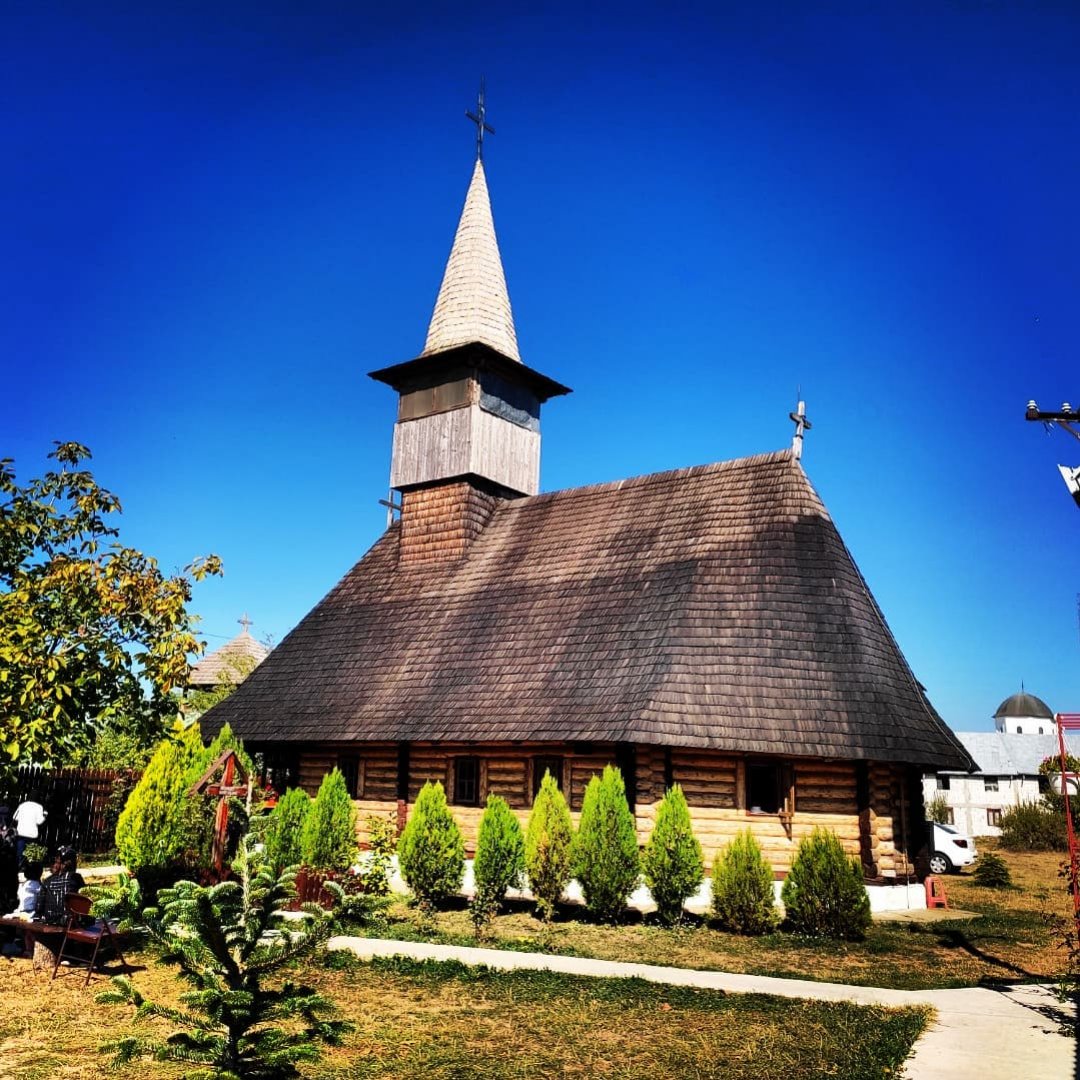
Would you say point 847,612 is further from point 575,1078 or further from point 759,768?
point 575,1078

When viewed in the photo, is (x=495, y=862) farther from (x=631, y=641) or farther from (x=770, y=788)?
(x=770, y=788)

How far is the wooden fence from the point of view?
860 inches

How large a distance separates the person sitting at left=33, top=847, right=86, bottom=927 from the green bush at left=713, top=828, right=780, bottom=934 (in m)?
8.27

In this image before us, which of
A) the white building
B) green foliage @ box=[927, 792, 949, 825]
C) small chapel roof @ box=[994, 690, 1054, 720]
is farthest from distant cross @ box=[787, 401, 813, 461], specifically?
small chapel roof @ box=[994, 690, 1054, 720]

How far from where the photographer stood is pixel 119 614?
14406 millimetres

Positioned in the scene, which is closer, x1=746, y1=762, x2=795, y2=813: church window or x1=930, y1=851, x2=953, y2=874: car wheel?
x1=746, y1=762, x2=795, y2=813: church window

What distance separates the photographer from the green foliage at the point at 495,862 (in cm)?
1488

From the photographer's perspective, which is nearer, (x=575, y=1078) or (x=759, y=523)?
(x=575, y=1078)

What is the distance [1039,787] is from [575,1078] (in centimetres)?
4923

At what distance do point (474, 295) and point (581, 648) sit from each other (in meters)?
11.5

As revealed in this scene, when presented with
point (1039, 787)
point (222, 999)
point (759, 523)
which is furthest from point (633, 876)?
point (1039, 787)

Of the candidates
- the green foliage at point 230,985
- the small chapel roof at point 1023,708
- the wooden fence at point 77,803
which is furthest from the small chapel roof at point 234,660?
the small chapel roof at point 1023,708

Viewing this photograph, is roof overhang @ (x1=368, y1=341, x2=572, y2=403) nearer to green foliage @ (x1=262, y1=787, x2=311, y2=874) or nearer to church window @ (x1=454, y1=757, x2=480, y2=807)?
church window @ (x1=454, y1=757, x2=480, y2=807)

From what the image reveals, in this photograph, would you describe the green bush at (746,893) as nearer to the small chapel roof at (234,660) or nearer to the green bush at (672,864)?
the green bush at (672,864)
